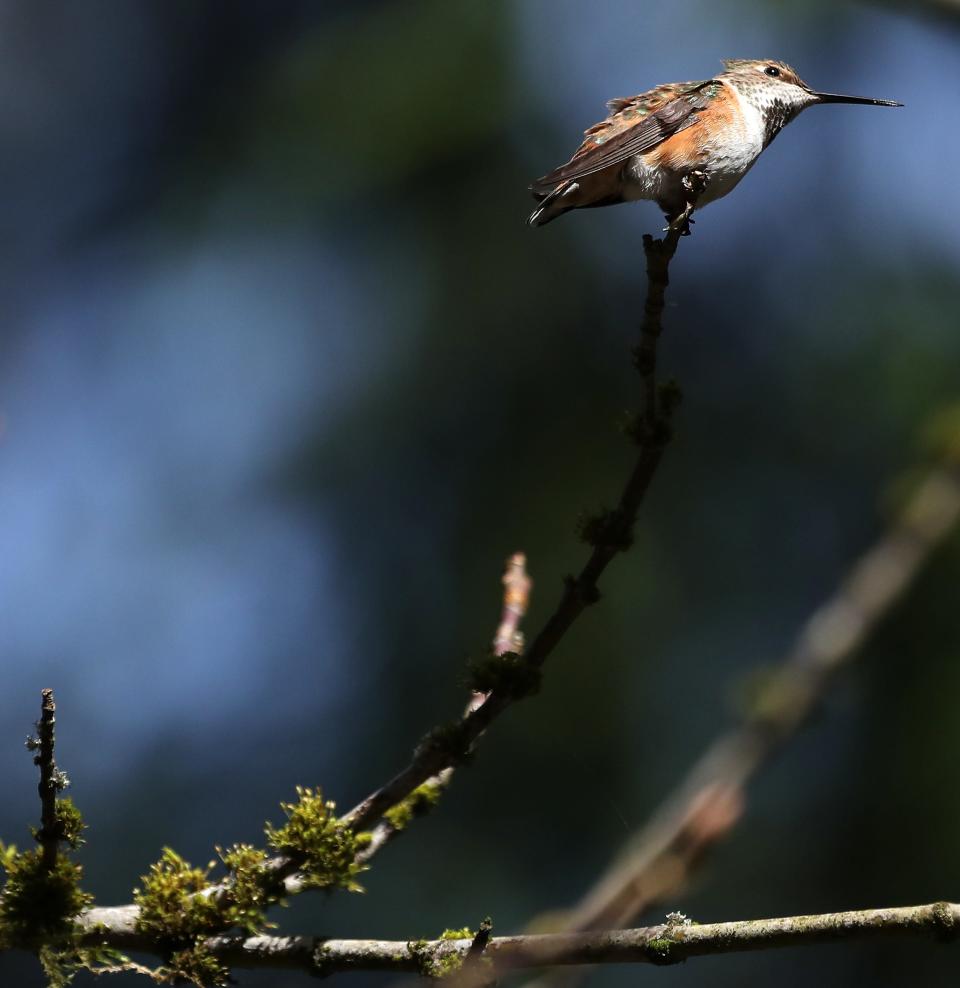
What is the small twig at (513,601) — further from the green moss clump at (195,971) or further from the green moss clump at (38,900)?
the green moss clump at (38,900)

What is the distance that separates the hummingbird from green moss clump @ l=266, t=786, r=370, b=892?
2308mm

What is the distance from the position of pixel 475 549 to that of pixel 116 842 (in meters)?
4.14

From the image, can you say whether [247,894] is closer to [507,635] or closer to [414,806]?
[414,806]

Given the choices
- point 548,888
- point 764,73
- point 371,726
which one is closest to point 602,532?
point 764,73

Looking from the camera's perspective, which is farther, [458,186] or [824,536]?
[458,186]

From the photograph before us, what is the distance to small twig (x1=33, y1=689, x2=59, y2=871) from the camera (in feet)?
6.38

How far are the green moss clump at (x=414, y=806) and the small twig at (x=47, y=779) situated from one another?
718 mm

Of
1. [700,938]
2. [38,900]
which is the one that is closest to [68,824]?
[38,900]

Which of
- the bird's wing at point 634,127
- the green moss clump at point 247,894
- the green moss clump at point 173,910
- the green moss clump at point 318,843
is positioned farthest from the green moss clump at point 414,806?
the bird's wing at point 634,127

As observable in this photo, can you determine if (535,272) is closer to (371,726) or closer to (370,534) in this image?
(370,534)

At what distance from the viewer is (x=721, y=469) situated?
39.9 ft

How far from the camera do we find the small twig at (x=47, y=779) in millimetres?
1944

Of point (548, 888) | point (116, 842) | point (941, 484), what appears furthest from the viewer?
point (116, 842)

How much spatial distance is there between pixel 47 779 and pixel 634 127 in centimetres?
323
